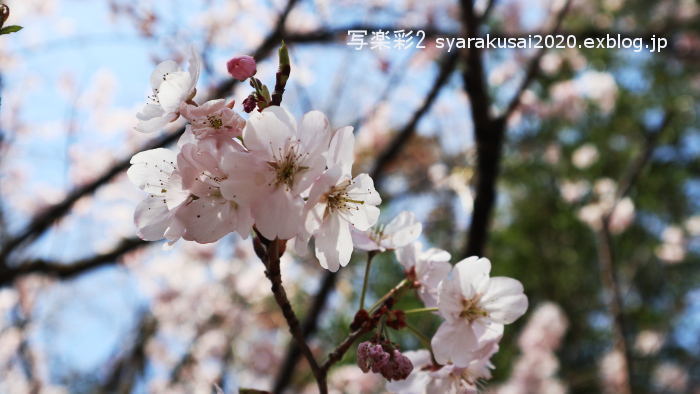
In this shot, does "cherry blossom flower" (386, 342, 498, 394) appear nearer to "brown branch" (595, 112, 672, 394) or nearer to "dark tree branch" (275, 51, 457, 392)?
"dark tree branch" (275, 51, 457, 392)

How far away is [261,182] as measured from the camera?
1.98ft

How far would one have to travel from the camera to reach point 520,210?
7762 millimetres

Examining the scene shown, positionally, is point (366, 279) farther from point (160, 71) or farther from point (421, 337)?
point (160, 71)

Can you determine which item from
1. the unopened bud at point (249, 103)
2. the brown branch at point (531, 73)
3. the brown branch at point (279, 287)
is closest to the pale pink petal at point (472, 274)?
the brown branch at point (279, 287)

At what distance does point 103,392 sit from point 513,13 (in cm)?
649

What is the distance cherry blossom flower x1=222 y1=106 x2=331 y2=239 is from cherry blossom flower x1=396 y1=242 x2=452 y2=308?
254 mm

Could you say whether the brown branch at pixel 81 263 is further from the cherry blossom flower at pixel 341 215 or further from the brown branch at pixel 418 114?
the cherry blossom flower at pixel 341 215

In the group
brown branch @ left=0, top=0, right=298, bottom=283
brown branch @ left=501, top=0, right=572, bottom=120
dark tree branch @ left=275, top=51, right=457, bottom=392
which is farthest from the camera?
dark tree branch @ left=275, top=51, right=457, bottom=392

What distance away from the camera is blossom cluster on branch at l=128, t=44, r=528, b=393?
604 millimetres

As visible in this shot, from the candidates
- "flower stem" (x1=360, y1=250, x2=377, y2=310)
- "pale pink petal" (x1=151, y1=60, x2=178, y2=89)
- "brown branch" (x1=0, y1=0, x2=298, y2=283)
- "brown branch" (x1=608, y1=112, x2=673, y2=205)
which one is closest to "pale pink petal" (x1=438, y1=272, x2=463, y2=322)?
"flower stem" (x1=360, y1=250, x2=377, y2=310)

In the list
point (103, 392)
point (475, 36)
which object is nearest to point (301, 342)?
point (475, 36)

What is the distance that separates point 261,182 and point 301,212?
0.19ft

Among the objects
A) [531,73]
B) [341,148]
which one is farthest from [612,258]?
[341,148]

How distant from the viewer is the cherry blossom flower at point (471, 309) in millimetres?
719
